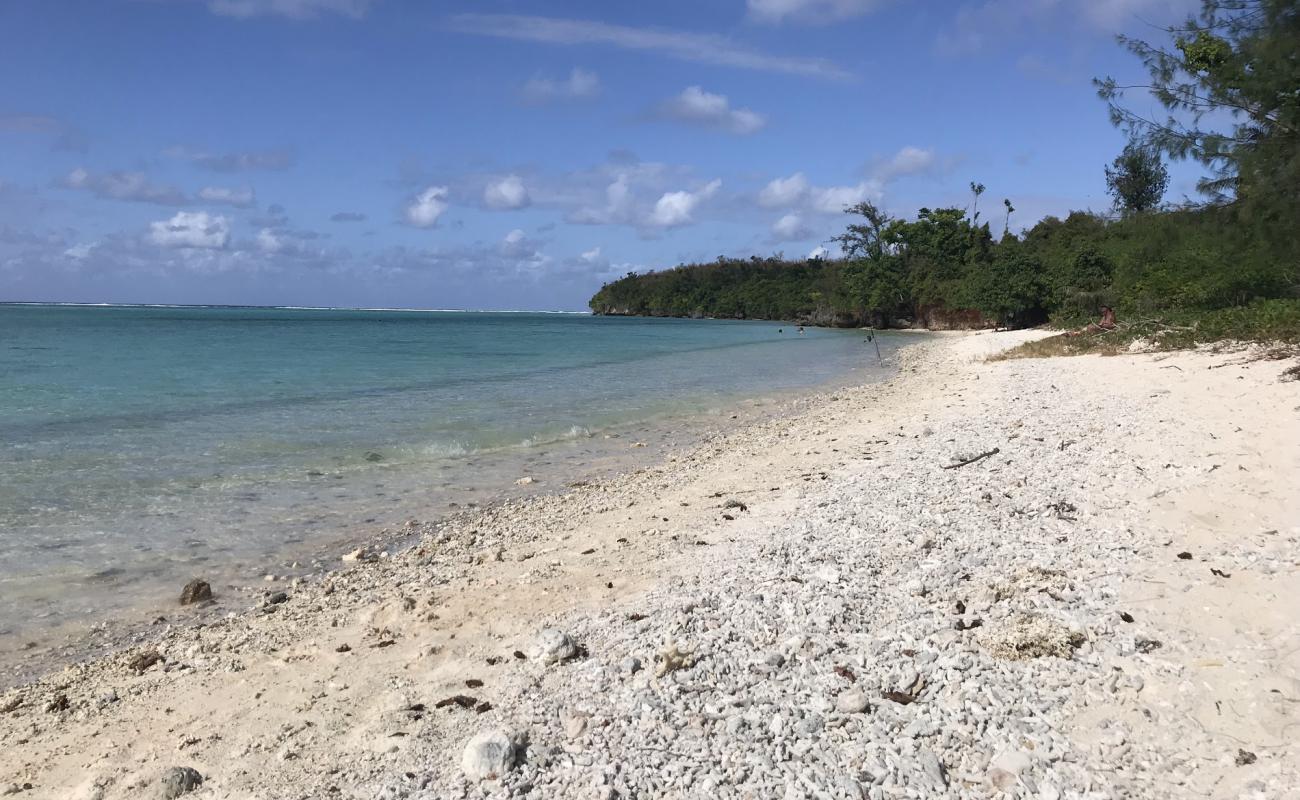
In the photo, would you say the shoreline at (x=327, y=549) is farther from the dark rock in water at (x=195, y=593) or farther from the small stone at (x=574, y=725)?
the small stone at (x=574, y=725)

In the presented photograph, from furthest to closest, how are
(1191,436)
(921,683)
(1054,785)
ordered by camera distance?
1. (1191,436)
2. (921,683)
3. (1054,785)

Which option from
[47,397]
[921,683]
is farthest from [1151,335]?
[47,397]

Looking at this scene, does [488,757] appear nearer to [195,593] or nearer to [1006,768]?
[1006,768]

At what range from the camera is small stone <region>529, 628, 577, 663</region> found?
14.6 ft

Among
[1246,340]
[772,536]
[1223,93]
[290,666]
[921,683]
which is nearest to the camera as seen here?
[921,683]

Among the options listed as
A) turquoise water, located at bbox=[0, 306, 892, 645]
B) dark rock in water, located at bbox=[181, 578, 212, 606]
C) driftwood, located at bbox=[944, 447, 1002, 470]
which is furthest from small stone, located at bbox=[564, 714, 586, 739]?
driftwood, located at bbox=[944, 447, 1002, 470]

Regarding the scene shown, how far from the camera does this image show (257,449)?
43.1 feet

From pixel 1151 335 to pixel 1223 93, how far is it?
916 cm

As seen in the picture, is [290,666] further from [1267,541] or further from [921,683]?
[1267,541]

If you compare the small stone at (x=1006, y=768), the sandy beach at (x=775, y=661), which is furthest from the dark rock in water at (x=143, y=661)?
the small stone at (x=1006, y=768)

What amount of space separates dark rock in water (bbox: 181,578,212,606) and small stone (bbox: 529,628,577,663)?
3.72 m

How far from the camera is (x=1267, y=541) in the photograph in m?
5.12

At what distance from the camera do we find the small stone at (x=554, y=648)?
446 centimetres

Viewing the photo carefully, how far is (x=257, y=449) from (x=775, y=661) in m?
11.6
